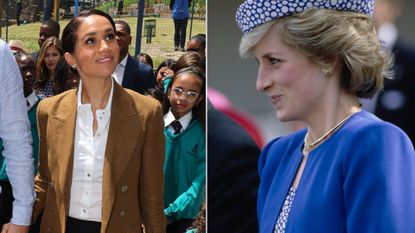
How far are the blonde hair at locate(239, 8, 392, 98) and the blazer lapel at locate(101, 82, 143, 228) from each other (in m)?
1.00

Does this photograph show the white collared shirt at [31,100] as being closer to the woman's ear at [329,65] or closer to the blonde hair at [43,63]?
the blonde hair at [43,63]

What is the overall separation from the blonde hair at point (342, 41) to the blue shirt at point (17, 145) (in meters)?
1.18

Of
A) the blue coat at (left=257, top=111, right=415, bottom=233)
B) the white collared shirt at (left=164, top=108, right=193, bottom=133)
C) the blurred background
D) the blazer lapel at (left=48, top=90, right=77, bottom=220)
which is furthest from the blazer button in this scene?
the blurred background

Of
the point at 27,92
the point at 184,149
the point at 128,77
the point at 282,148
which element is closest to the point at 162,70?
the point at 128,77

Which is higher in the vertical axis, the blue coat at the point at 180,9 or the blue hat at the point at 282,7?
the blue hat at the point at 282,7

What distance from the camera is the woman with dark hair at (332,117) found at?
1052mm

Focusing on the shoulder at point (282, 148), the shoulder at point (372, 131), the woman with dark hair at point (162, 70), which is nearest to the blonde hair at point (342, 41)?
the shoulder at point (372, 131)

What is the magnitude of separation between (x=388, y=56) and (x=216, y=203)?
2.06m

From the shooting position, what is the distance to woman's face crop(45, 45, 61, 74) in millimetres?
3052

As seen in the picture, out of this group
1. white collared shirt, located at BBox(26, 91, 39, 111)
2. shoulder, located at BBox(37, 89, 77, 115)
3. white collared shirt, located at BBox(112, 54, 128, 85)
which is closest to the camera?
shoulder, located at BBox(37, 89, 77, 115)

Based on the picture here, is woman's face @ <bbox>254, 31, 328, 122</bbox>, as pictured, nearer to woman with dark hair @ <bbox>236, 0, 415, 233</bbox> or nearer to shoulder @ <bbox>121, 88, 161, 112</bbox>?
woman with dark hair @ <bbox>236, 0, 415, 233</bbox>

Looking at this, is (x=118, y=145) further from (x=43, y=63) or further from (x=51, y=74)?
(x=43, y=63)

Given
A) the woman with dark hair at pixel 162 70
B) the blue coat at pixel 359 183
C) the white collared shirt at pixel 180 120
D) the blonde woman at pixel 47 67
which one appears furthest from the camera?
the woman with dark hair at pixel 162 70

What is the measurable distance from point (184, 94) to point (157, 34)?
559 millimetres
